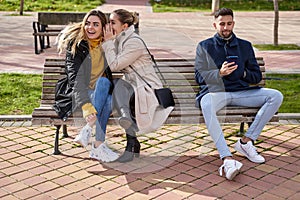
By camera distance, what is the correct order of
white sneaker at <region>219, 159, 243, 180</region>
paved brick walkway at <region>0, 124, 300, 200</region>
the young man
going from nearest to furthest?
paved brick walkway at <region>0, 124, 300, 200</region>
white sneaker at <region>219, 159, 243, 180</region>
the young man

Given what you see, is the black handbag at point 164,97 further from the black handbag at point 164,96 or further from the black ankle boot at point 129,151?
the black ankle boot at point 129,151

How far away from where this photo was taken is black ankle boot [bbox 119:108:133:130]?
447 cm

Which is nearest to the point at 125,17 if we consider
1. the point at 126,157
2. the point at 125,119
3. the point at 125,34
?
the point at 125,34

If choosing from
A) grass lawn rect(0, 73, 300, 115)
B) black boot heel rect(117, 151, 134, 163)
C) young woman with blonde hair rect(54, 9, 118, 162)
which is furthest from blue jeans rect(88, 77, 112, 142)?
grass lawn rect(0, 73, 300, 115)

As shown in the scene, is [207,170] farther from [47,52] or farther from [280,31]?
[280,31]

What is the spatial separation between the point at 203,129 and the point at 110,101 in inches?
57.2

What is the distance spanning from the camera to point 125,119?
4473 millimetres

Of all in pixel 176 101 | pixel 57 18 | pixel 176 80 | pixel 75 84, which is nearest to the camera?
pixel 75 84

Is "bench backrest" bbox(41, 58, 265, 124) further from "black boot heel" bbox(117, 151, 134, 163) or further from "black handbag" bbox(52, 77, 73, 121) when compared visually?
"black boot heel" bbox(117, 151, 134, 163)

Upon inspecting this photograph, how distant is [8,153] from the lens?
16.0 feet

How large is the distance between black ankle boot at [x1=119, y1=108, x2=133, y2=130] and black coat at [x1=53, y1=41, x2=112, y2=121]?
33cm

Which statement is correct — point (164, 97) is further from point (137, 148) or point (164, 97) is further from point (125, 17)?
point (125, 17)

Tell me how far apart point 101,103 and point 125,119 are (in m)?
0.27

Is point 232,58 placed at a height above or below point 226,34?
below
